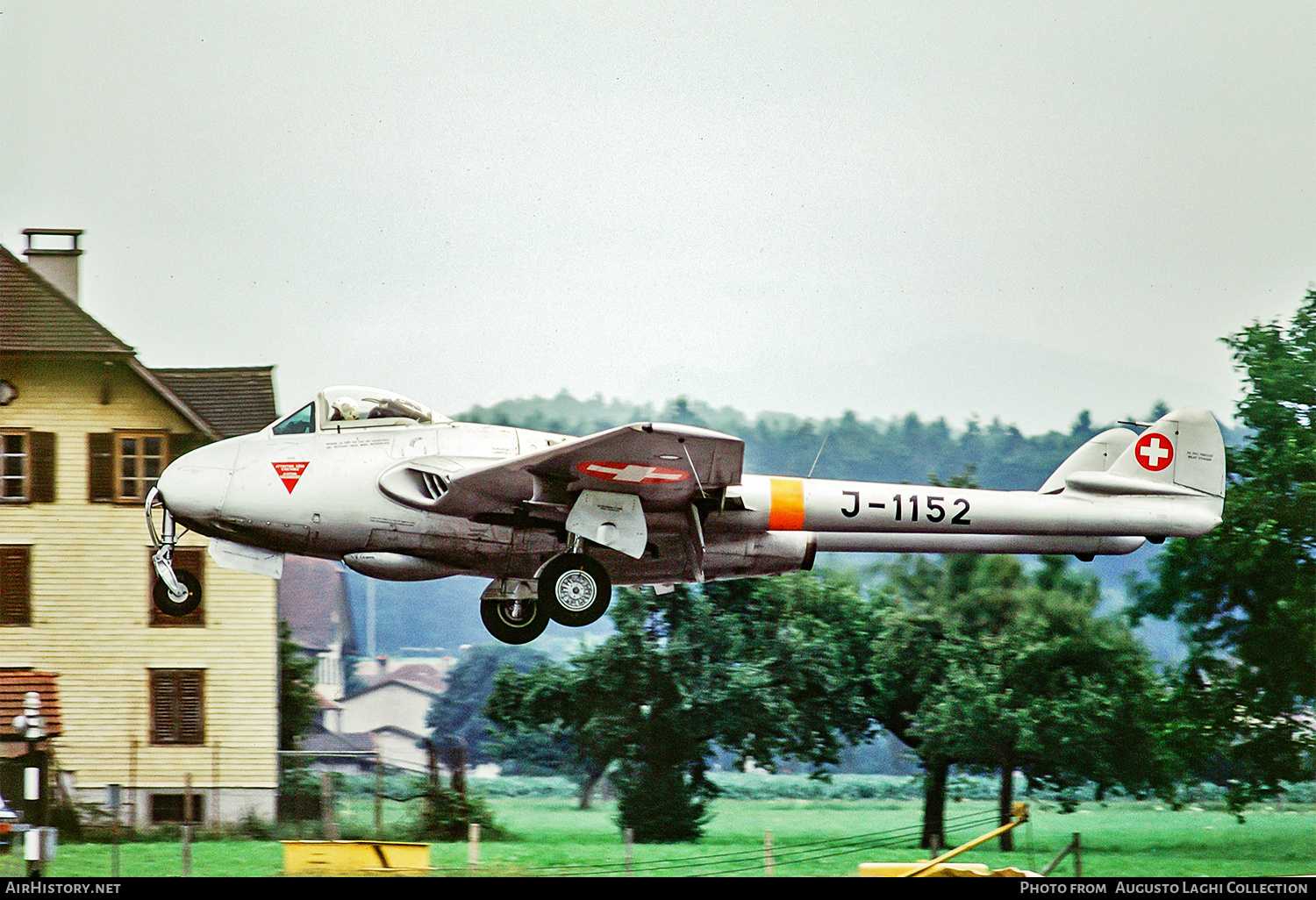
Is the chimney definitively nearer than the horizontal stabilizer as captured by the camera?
No

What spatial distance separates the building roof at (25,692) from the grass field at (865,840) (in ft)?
14.9

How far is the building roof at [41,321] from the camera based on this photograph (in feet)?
62.5

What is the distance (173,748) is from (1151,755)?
1583cm

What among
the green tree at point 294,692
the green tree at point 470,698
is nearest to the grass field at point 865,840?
the green tree at point 470,698

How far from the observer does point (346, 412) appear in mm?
13828

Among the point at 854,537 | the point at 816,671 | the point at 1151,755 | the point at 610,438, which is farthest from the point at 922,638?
the point at 610,438

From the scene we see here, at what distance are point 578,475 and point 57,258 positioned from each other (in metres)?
11.8

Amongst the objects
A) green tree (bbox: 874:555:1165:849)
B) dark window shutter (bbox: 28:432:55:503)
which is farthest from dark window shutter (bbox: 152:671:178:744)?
green tree (bbox: 874:555:1165:849)

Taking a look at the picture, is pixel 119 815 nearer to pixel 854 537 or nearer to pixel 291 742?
pixel 291 742

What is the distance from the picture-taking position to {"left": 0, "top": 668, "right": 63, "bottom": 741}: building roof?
19.0 m

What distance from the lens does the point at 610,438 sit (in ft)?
40.0

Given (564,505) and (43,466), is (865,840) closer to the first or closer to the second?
(564,505)

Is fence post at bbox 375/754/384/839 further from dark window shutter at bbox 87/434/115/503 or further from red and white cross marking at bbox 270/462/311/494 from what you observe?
red and white cross marking at bbox 270/462/311/494

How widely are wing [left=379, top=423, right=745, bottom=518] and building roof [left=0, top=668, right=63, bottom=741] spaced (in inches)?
352
